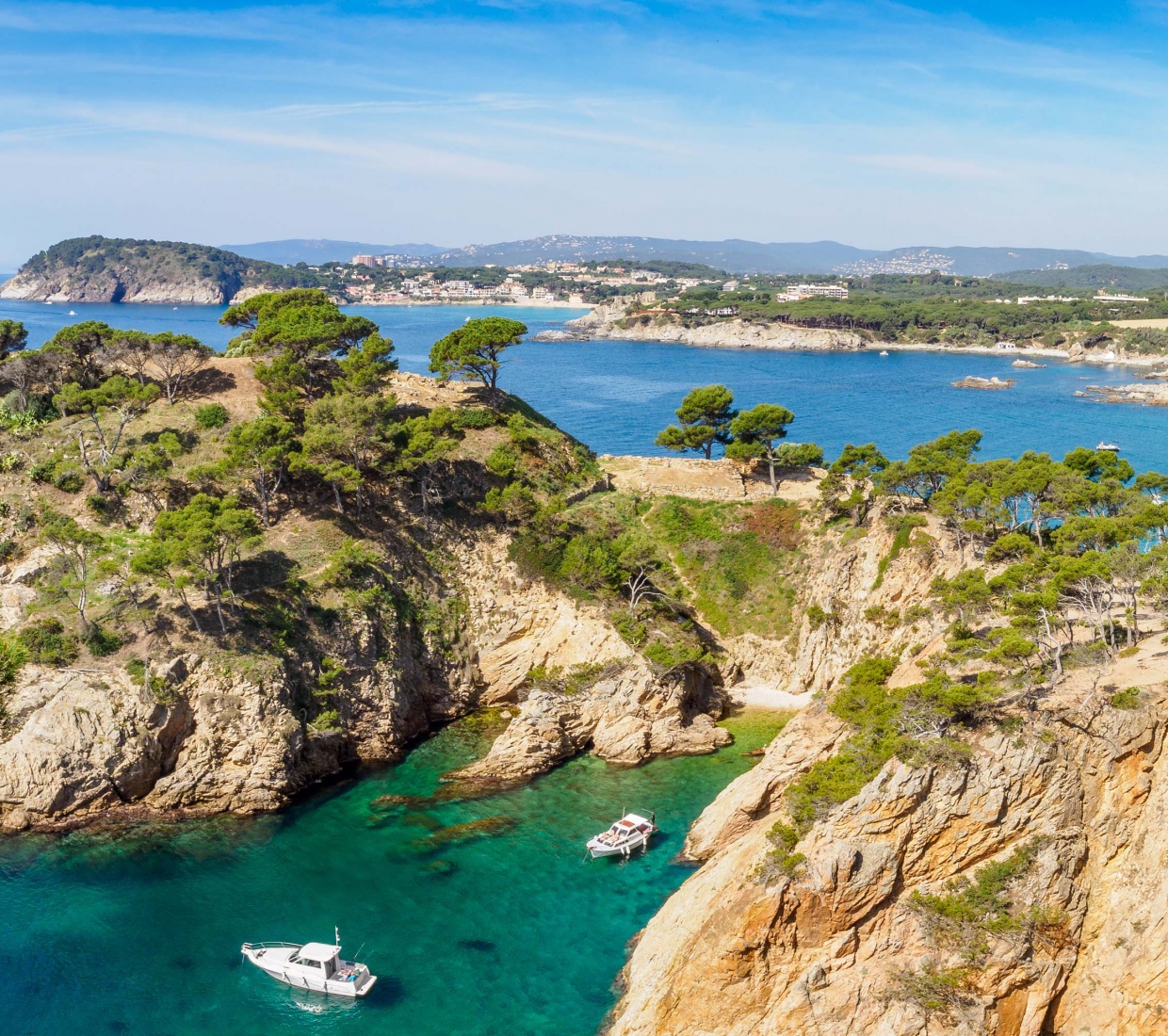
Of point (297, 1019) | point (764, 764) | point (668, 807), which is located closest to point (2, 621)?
point (297, 1019)

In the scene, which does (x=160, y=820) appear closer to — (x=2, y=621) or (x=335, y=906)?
(x=335, y=906)

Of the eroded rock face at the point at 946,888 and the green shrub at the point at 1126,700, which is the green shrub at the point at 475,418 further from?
the green shrub at the point at 1126,700

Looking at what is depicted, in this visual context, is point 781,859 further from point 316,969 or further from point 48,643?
point 48,643

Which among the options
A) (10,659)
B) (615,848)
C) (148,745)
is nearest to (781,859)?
(615,848)

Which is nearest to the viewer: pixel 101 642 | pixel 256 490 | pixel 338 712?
pixel 101 642

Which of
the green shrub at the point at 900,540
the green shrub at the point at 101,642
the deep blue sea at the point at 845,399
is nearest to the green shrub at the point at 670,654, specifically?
the green shrub at the point at 900,540

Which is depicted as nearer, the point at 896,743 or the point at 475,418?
the point at 896,743
